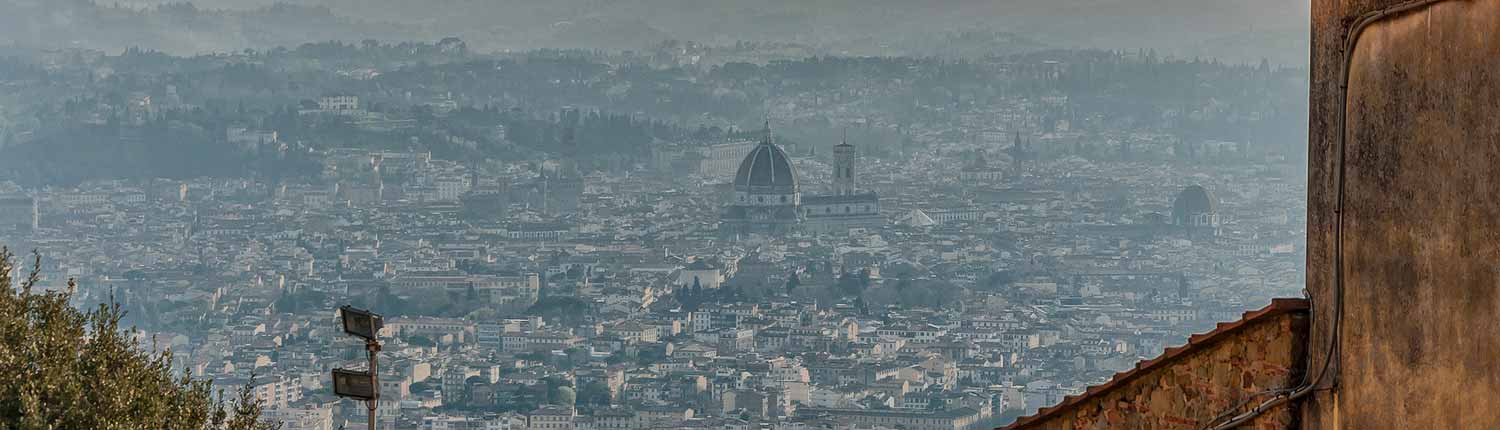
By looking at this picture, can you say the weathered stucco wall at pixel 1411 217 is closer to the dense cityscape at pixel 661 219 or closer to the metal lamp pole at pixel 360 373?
the metal lamp pole at pixel 360 373

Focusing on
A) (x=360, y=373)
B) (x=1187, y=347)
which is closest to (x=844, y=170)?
(x=360, y=373)

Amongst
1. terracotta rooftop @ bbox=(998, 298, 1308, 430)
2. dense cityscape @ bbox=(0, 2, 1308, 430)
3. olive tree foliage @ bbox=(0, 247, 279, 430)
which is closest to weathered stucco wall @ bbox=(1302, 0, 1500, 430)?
terracotta rooftop @ bbox=(998, 298, 1308, 430)

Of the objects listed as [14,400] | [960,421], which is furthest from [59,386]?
[960,421]

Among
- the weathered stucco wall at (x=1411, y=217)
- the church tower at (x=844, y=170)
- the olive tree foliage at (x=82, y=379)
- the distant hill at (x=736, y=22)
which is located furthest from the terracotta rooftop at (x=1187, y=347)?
the distant hill at (x=736, y=22)

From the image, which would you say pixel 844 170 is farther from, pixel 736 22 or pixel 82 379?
pixel 82 379

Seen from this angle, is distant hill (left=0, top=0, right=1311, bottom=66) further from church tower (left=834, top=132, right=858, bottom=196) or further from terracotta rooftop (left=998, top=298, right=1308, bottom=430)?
terracotta rooftop (left=998, top=298, right=1308, bottom=430)
